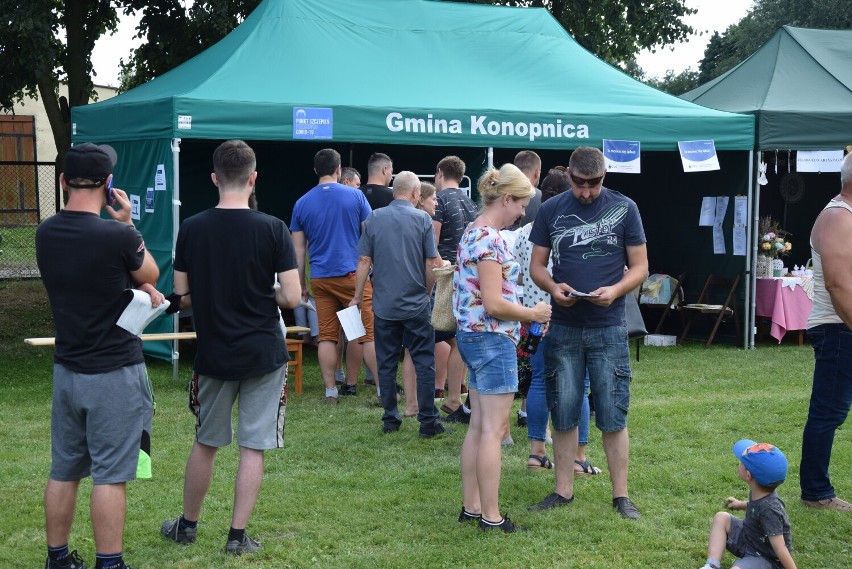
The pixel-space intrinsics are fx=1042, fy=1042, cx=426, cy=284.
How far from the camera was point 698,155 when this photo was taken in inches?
411

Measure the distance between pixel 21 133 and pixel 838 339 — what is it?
2844cm

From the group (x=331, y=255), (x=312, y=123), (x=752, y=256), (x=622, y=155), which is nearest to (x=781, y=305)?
(x=752, y=256)

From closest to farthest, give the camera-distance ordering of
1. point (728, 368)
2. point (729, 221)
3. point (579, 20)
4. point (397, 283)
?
1. point (397, 283)
2. point (728, 368)
3. point (729, 221)
4. point (579, 20)

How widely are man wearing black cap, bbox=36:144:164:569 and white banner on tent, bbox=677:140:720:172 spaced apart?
750cm

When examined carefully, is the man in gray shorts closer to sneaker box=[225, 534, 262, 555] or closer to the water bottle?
sneaker box=[225, 534, 262, 555]

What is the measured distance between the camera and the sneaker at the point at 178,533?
4.59m

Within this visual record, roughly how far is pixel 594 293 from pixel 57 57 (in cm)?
1049

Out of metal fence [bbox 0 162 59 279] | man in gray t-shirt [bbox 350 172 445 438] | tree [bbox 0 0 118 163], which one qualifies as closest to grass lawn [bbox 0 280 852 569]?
man in gray t-shirt [bbox 350 172 445 438]

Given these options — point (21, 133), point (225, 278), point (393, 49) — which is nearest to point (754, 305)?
point (393, 49)

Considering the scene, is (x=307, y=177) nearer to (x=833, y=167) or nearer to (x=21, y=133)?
(x=833, y=167)

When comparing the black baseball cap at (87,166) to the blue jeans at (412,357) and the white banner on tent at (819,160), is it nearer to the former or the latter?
the blue jeans at (412,357)

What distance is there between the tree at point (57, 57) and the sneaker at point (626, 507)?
9121mm

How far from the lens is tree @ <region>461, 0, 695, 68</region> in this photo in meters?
17.5

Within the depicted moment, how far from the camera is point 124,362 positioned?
3904 millimetres
